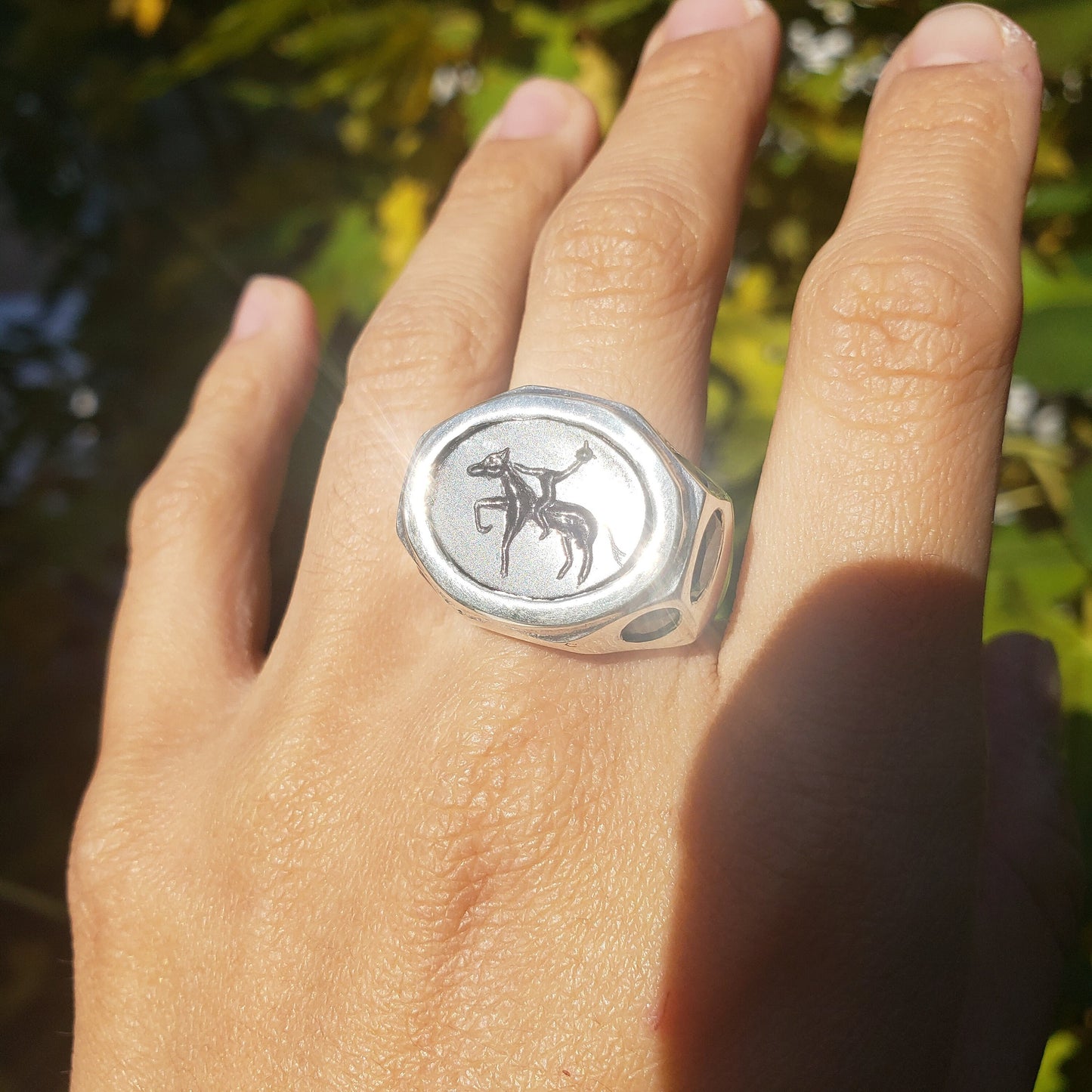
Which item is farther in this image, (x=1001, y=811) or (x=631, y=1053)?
(x=1001, y=811)

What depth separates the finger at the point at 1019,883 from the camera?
3.90 feet

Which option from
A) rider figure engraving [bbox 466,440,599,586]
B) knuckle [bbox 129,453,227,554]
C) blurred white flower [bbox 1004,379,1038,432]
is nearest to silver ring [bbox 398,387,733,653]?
rider figure engraving [bbox 466,440,599,586]

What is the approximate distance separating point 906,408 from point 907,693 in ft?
1.26

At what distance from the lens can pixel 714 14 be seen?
1.65m

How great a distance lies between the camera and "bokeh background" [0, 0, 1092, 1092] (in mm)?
1704

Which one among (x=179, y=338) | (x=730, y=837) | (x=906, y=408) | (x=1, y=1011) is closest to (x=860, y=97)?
(x=906, y=408)

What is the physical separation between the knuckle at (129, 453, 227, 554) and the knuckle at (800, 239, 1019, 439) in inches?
43.8

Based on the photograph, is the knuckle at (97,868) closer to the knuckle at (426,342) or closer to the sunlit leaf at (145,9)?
the knuckle at (426,342)

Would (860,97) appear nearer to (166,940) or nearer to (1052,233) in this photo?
(1052,233)

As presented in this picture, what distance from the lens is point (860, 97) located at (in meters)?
1.83

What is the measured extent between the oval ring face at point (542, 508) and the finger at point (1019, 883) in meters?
0.65

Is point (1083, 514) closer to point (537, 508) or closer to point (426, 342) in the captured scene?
point (537, 508)

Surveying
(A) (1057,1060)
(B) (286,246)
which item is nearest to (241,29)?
(B) (286,246)

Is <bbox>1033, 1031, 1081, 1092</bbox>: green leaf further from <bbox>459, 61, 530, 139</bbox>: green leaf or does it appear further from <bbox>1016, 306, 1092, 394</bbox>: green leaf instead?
<bbox>459, 61, 530, 139</bbox>: green leaf
